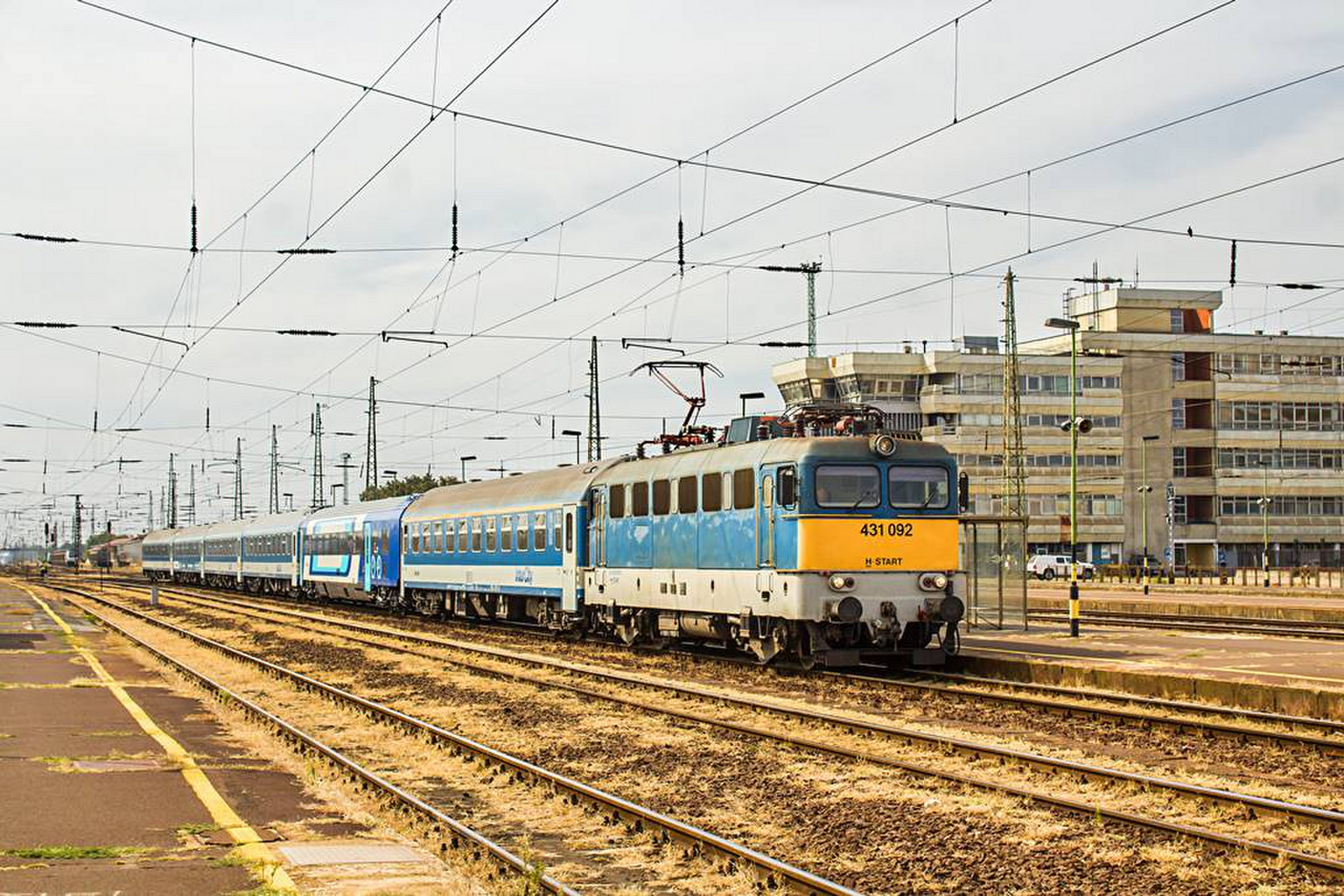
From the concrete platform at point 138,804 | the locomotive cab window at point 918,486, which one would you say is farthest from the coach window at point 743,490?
the concrete platform at point 138,804

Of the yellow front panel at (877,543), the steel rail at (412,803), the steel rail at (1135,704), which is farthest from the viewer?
the yellow front panel at (877,543)

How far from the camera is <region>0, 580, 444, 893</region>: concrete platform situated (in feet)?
31.4

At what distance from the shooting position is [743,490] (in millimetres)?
23859

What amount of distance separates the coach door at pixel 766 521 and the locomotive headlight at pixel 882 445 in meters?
1.62

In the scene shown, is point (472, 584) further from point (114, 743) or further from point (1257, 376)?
point (1257, 376)

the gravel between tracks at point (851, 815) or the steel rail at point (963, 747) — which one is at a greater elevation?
the steel rail at point (963, 747)

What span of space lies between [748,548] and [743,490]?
100 centimetres

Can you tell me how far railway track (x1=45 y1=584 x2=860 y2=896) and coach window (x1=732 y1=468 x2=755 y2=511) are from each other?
6760 mm

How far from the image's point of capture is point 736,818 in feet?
39.9

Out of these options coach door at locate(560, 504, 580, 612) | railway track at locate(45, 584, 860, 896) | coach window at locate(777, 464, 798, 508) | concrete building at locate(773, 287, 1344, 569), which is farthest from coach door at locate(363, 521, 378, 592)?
concrete building at locate(773, 287, 1344, 569)

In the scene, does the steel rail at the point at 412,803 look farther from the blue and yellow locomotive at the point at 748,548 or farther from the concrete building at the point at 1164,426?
the concrete building at the point at 1164,426

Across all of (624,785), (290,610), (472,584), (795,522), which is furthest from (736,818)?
(290,610)

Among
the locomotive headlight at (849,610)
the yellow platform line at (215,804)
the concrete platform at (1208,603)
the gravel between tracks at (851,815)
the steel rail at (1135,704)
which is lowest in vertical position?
the gravel between tracks at (851,815)

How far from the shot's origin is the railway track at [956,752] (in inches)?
436
